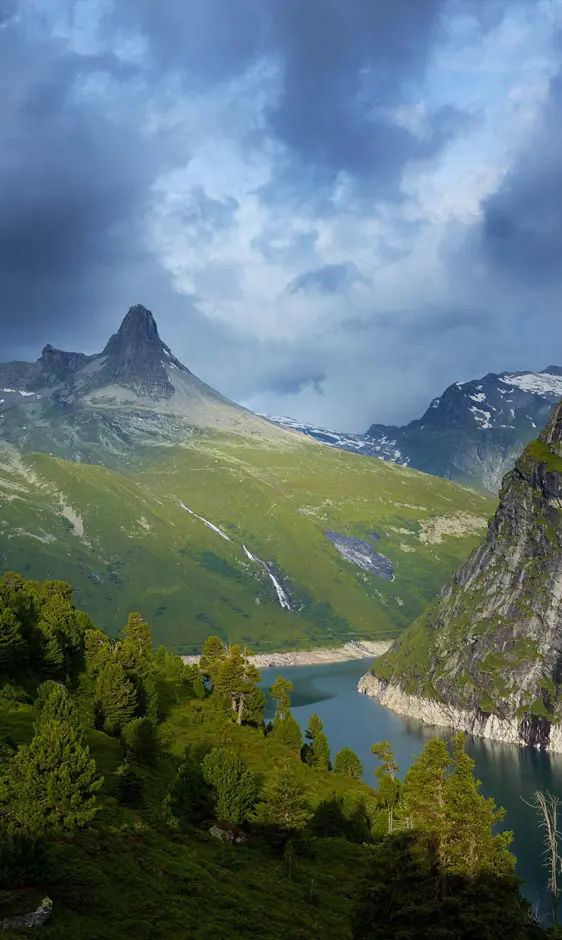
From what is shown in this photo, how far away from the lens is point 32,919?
37812mm

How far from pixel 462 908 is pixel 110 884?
917 inches

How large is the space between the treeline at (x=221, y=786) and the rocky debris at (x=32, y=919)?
2197mm

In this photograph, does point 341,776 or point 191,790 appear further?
point 341,776

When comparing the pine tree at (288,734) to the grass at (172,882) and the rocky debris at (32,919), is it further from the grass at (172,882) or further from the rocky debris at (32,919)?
the rocky debris at (32,919)

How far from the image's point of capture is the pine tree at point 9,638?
303ft

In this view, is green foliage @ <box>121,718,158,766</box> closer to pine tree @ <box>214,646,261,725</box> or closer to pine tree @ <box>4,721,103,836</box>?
pine tree @ <box>4,721,103,836</box>

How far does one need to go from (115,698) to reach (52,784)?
4608 cm

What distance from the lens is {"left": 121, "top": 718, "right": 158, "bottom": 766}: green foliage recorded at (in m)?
86.1

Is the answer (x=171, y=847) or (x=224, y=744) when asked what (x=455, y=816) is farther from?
(x=224, y=744)

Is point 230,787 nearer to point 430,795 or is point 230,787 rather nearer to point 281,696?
point 430,795

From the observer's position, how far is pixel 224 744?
347 feet

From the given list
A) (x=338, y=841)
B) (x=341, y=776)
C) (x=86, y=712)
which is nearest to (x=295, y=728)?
(x=341, y=776)

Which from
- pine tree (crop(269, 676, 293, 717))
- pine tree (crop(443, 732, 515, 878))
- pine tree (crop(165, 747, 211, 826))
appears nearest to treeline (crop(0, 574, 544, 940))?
pine tree (crop(443, 732, 515, 878))

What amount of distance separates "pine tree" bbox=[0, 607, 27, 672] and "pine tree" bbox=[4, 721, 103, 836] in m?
41.9
